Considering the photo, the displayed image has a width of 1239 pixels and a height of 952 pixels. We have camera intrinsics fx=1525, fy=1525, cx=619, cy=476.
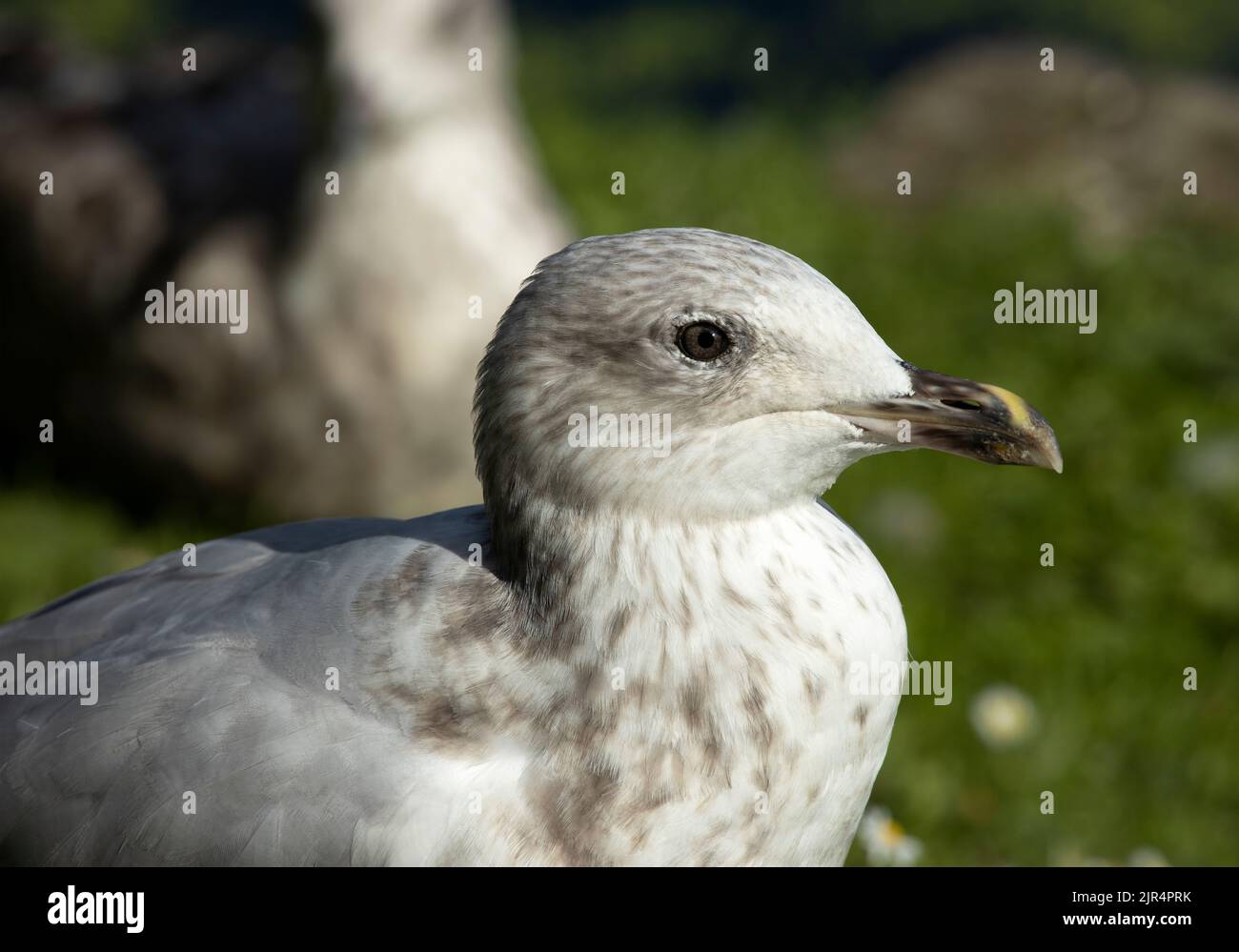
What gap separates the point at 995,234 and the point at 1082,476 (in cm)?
181

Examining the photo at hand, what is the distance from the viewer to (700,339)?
2.12 metres

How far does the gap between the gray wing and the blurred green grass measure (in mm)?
1497

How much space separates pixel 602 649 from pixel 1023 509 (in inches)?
119

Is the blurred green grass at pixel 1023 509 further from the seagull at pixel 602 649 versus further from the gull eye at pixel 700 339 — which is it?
the gull eye at pixel 700 339

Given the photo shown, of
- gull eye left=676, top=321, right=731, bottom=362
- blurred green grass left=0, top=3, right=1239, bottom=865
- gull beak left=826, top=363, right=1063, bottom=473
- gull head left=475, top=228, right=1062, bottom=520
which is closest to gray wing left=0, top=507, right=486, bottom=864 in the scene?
gull head left=475, top=228, right=1062, bottom=520

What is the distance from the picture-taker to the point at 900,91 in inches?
297

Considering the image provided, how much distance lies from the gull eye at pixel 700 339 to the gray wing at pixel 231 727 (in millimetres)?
484

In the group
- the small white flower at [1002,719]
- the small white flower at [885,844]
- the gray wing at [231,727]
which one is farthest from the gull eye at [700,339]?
the small white flower at [1002,719]

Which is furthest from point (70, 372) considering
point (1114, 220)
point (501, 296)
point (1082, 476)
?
point (1114, 220)

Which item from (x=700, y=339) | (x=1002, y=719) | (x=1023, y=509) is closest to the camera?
(x=700, y=339)

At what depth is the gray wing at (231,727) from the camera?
2098 mm

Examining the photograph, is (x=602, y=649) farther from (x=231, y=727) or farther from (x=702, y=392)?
(x=231, y=727)

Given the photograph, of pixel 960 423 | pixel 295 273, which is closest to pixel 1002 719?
pixel 960 423

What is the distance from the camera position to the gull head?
211 cm
